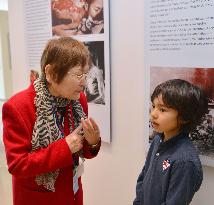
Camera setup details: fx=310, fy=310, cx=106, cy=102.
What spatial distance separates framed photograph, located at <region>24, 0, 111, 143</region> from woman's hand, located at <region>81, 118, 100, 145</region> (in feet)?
1.53

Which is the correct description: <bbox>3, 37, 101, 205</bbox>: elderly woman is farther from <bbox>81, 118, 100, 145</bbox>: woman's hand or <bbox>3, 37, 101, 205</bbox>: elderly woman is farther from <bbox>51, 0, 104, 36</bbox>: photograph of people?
<bbox>51, 0, 104, 36</bbox>: photograph of people

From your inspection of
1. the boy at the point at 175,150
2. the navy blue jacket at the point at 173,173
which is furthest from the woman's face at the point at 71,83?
the navy blue jacket at the point at 173,173

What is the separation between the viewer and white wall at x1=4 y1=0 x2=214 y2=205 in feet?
5.37

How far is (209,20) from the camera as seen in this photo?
51.2 inches

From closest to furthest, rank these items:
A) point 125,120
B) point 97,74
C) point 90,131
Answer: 1. point 90,131
2. point 125,120
3. point 97,74

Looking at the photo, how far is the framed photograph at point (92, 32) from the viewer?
1803mm

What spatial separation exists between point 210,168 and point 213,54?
20.4 inches

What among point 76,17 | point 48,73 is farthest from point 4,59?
point 48,73

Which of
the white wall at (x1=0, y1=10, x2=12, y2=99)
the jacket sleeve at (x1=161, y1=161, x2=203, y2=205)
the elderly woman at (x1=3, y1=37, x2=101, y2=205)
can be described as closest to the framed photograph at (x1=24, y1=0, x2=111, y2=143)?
the elderly woman at (x1=3, y1=37, x2=101, y2=205)

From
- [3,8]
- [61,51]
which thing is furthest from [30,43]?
[3,8]

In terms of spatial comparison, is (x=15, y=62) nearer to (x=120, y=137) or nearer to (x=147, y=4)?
(x=120, y=137)

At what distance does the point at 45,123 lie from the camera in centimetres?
131

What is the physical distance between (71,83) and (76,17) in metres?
0.81

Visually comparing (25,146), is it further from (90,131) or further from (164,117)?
(164,117)
